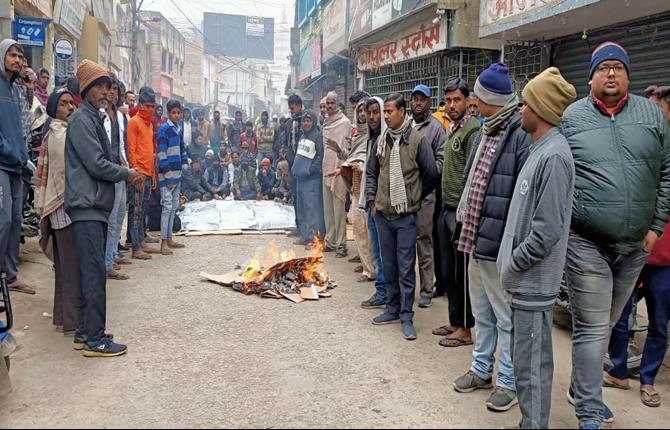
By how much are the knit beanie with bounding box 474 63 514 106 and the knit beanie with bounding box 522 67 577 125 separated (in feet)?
2.05

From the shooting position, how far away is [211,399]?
3627mm

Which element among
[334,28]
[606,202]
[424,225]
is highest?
[334,28]

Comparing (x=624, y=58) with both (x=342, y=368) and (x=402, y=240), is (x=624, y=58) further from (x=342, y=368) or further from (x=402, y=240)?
(x=342, y=368)

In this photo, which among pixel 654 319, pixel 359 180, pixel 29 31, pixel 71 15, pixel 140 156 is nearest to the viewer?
pixel 654 319

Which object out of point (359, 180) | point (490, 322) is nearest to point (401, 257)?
point (490, 322)

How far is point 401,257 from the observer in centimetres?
505

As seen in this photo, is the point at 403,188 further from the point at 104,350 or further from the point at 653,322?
the point at 104,350

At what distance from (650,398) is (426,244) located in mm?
2703

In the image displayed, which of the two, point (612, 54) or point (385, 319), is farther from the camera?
point (385, 319)

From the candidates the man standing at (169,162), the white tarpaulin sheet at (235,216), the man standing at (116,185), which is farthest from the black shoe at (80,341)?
the white tarpaulin sheet at (235,216)

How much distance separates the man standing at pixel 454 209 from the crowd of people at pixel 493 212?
0.01 metres

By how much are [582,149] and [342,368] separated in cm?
227

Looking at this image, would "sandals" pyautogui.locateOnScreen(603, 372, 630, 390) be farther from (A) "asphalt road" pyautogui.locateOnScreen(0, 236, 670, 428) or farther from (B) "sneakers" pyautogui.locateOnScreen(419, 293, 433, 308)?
(B) "sneakers" pyautogui.locateOnScreen(419, 293, 433, 308)

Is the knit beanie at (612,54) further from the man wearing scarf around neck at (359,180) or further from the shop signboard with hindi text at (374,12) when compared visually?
the shop signboard with hindi text at (374,12)
